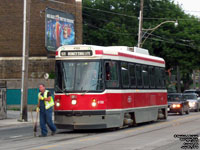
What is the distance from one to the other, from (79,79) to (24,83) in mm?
8950

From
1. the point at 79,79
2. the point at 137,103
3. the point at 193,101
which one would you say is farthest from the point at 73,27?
the point at 79,79

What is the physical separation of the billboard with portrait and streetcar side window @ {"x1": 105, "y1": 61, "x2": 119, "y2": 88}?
69.6 ft

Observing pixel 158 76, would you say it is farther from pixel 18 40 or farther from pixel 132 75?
pixel 18 40

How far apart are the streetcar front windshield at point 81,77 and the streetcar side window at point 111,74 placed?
0.33 meters

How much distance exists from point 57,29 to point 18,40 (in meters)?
3.49

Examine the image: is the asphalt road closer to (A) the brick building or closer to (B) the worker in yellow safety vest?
(B) the worker in yellow safety vest

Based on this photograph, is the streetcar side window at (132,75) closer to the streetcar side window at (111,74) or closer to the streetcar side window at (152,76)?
the streetcar side window at (111,74)

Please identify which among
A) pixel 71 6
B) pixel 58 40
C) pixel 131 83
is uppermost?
pixel 71 6

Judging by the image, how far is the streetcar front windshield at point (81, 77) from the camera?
1789cm

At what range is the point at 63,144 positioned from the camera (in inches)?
570

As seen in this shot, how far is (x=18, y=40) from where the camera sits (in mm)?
41094

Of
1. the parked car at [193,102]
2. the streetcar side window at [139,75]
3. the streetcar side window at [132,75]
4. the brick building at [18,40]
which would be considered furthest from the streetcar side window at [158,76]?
the brick building at [18,40]

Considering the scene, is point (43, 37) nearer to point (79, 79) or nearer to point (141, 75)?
point (141, 75)

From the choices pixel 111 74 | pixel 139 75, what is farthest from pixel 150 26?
pixel 111 74
